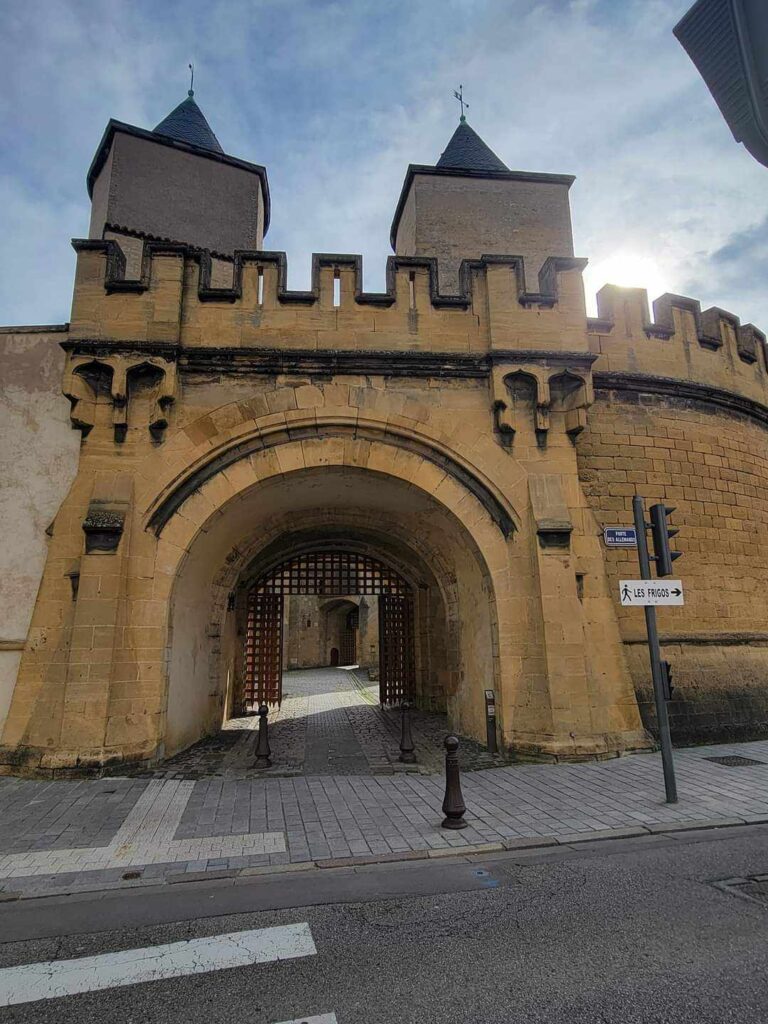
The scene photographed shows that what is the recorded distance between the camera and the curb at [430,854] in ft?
13.3

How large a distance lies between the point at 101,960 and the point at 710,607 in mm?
9318

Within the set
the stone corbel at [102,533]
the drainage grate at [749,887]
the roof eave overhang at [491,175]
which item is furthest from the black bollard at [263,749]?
the roof eave overhang at [491,175]

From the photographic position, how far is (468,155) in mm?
14945

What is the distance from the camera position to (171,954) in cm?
307

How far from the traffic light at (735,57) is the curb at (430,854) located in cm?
474

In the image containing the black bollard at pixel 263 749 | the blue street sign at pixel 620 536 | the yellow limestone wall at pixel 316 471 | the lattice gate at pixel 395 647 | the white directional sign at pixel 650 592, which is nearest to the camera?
the white directional sign at pixel 650 592

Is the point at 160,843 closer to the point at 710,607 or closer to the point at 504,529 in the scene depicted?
the point at 504,529

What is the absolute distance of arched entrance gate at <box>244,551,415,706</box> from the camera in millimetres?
13172

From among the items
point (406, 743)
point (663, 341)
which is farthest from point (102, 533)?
point (663, 341)

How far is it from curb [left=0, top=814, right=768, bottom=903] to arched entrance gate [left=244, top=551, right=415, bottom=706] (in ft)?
28.1

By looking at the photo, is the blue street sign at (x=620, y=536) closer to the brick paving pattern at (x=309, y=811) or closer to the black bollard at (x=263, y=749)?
the brick paving pattern at (x=309, y=811)

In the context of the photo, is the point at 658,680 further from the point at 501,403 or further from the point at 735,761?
the point at 501,403

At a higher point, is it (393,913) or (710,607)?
(710,607)

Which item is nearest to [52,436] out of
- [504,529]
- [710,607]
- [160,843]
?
[160,843]
